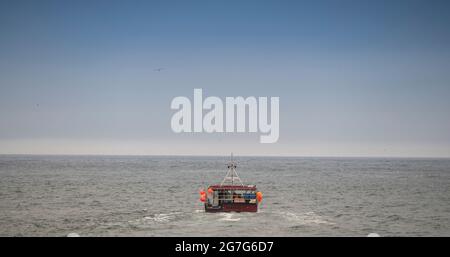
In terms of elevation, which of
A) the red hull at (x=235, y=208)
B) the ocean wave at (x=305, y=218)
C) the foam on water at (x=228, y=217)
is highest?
the red hull at (x=235, y=208)

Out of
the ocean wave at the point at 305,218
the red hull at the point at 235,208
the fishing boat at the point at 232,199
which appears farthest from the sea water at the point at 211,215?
the fishing boat at the point at 232,199

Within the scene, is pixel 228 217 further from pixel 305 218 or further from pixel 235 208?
pixel 305 218

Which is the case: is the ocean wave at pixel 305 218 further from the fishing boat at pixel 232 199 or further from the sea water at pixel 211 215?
the fishing boat at pixel 232 199

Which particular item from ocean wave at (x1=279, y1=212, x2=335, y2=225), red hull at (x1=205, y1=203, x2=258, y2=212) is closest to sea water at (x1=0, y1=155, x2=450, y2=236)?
ocean wave at (x1=279, y1=212, x2=335, y2=225)

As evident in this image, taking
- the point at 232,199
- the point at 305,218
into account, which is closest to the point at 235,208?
the point at 232,199

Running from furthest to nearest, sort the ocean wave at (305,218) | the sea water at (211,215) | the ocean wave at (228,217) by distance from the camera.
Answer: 1. the ocean wave at (305,218)
2. the ocean wave at (228,217)
3. the sea water at (211,215)

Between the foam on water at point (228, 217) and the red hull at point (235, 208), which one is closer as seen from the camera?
the foam on water at point (228, 217)

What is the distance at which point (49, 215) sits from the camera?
5525 cm

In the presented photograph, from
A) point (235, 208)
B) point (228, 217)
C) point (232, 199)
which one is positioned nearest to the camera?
point (228, 217)

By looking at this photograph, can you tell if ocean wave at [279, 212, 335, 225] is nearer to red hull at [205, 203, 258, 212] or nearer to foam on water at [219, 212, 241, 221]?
red hull at [205, 203, 258, 212]

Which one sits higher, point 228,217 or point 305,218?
point 228,217

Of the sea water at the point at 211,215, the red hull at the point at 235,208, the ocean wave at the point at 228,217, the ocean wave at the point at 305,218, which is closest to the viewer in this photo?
the sea water at the point at 211,215
